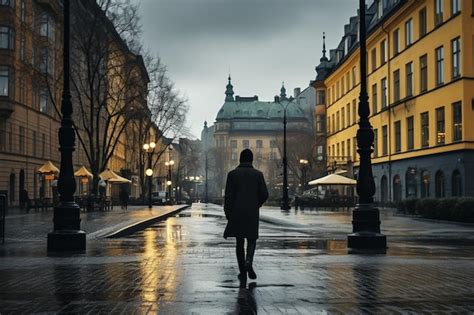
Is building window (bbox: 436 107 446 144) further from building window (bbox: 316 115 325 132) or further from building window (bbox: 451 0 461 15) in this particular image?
building window (bbox: 316 115 325 132)

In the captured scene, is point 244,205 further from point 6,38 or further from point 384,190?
point 384,190

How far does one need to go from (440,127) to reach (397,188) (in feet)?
33.7

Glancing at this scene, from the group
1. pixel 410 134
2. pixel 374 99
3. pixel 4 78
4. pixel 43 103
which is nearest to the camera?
pixel 410 134

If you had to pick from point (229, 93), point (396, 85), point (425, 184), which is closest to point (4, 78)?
point (396, 85)

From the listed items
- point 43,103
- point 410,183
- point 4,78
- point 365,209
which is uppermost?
point 4,78

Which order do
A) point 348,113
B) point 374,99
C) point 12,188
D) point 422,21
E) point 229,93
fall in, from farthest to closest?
point 229,93
point 348,113
point 374,99
point 12,188
point 422,21

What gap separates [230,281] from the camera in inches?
377

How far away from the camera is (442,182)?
43.4m

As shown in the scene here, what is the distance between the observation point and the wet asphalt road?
7613mm

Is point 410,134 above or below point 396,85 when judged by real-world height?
below

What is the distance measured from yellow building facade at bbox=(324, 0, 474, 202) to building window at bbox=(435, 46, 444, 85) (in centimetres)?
7

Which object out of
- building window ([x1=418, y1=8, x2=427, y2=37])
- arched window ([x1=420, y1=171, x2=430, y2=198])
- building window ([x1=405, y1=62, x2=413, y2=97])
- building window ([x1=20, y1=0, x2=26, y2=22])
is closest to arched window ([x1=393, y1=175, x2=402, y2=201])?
arched window ([x1=420, y1=171, x2=430, y2=198])

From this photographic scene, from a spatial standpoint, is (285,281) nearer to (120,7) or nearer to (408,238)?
(408,238)

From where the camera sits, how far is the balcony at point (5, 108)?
4941 cm
